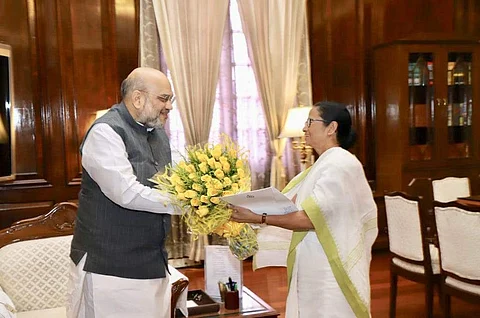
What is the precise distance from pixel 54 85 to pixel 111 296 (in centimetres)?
358

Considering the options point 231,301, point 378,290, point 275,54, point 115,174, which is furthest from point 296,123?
point 115,174

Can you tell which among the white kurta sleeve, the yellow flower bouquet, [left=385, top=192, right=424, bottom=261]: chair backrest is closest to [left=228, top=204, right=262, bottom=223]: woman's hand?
the yellow flower bouquet

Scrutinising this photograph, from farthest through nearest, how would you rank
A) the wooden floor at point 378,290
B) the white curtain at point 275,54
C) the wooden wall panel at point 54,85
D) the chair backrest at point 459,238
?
the white curtain at point 275,54 < the wooden wall panel at point 54,85 < the wooden floor at point 378,290 < the chair backrest at point 459,238

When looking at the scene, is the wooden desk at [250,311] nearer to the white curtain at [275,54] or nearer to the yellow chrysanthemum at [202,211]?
the yellow chrysanthemum at [202,211]

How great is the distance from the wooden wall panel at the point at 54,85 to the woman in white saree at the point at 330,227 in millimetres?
3271

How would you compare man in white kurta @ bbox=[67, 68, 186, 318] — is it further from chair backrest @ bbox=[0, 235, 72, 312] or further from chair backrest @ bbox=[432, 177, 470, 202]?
chair backrest @ bbox=[432, 177, 470, 202]

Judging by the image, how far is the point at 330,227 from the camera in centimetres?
251

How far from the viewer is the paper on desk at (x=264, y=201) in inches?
85.0

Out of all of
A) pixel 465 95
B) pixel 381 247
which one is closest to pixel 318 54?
pixel 465 95

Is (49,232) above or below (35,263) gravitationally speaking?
above

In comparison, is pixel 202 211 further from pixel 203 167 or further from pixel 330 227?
pixel 330 227

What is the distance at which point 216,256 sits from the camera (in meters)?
2.94

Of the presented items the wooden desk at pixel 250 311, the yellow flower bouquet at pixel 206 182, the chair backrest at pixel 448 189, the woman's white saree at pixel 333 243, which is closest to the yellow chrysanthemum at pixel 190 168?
the yellow flower bouquet at pixel 206 182

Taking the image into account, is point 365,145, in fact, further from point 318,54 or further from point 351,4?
point 351,4
